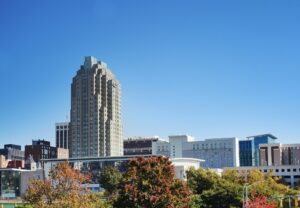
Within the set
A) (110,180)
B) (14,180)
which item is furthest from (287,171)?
(14,180)

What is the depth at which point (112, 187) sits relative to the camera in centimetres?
11938

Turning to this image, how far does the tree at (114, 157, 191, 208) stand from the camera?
5631 cm

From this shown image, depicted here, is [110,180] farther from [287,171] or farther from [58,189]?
[287,171]

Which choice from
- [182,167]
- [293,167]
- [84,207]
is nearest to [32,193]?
[84,207]

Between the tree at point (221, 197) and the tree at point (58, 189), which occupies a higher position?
the tree at point (58, 189)

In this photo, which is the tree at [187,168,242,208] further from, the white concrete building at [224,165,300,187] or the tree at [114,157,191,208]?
the white concrete building at [224,165,300,187]

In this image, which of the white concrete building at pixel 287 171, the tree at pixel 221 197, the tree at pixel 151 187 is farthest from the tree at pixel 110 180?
the white concrete building at pixel 287 171

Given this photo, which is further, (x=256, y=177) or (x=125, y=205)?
(x=256, y=177)

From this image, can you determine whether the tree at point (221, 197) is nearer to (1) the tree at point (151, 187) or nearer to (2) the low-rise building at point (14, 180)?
(1) the tree at point (151, 187)

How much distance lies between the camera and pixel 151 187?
186ft

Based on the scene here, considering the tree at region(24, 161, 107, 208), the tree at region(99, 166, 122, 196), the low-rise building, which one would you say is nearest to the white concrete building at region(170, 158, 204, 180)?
the tree at region(99, 166, 122, 196)

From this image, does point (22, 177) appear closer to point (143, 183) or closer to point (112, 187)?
point (112, 187)

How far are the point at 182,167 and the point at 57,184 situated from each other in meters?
76.4

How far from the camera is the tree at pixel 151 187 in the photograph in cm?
5631
